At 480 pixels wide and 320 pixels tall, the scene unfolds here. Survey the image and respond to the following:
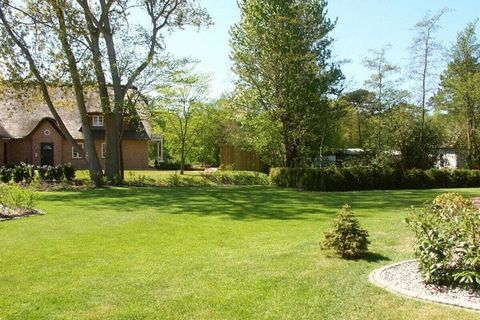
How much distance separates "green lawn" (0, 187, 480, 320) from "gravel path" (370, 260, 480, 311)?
19cm

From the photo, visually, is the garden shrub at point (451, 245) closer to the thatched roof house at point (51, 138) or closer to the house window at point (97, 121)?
the thatched roof house at point (51, 138)

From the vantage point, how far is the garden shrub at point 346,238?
7.82 m

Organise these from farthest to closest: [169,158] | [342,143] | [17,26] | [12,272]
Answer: [169,158]
[342,143]
[17,26]
[12,272]

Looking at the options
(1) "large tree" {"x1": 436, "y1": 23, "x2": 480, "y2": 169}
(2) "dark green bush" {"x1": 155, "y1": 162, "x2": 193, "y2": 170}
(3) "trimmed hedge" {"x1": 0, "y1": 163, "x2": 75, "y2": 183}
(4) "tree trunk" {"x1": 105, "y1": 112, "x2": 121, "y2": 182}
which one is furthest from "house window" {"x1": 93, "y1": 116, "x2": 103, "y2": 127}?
(1) "large tree" {"x1": 436, "y1": 23, "x2": 480, "y2": 169}

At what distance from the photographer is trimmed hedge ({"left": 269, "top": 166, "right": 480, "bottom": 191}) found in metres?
24.0

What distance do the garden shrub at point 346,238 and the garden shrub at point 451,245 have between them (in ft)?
5.46

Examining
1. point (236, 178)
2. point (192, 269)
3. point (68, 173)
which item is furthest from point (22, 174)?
point (192, 269)

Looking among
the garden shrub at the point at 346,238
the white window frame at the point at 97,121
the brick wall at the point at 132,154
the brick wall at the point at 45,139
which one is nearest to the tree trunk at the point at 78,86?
the brick wall at the point at 132,154

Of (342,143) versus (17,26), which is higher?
(17,26)

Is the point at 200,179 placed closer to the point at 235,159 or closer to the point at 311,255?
the point at 235,159

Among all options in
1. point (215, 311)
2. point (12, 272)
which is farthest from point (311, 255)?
point (12, 272)

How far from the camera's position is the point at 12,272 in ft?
23.3

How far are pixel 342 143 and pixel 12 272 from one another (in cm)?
4135

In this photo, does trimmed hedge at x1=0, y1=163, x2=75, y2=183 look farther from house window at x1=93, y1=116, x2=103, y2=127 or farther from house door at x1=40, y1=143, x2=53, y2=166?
house window at x1=93, y1=116, x2=103, y2=127
